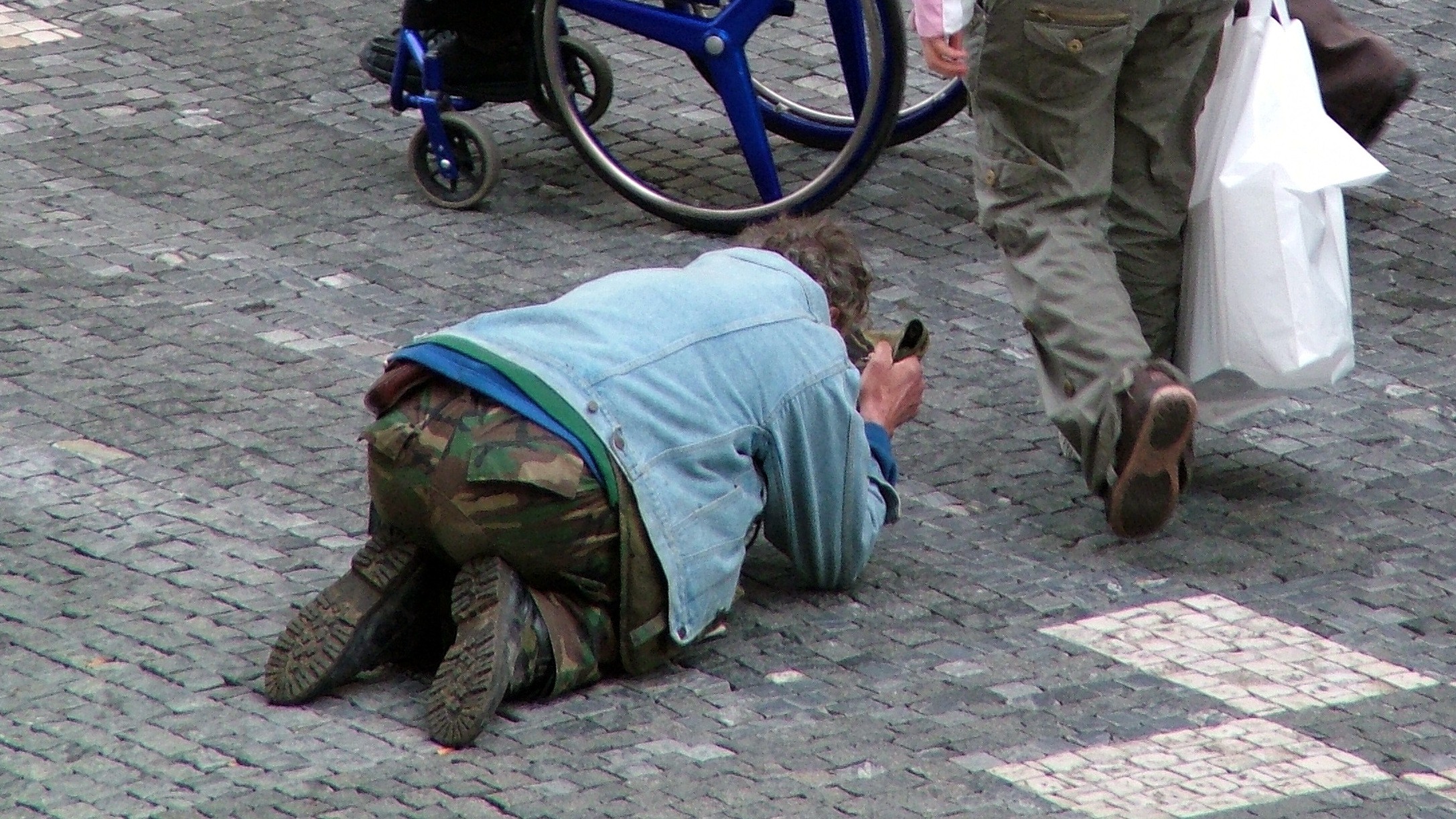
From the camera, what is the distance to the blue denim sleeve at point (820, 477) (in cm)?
384

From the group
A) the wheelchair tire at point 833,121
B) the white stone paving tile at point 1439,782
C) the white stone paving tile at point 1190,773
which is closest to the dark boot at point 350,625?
the white stone paving tile at point 1190,773

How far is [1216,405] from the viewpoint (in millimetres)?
4699

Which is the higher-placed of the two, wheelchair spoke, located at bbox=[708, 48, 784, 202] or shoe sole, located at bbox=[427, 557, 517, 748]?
wheelchair spoke, located at bbox=[708, 48, 784, 202]

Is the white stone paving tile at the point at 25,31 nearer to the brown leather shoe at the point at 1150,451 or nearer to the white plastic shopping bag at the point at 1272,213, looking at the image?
the white plastic shopping bag at the point at 1272,213

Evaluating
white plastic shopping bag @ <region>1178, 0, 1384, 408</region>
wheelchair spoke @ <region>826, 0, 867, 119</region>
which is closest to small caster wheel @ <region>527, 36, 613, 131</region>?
wheelchair spoke @ <region>826, 0, 867, 119</region>

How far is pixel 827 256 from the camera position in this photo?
13.4 feet

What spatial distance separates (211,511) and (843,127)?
269 cm

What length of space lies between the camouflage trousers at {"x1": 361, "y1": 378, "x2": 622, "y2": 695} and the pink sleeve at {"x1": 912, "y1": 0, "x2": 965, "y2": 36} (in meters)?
1.39

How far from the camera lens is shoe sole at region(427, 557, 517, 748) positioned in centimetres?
352

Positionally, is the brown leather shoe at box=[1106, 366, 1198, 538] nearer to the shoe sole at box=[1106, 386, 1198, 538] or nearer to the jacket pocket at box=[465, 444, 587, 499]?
the shoe sole at box=[1106, 386, 1198, 538]

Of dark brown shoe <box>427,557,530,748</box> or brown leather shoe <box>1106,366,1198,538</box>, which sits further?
brown leather shoe <box>1106,366,1198,538</box>

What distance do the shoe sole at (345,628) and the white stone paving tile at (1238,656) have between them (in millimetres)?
1210

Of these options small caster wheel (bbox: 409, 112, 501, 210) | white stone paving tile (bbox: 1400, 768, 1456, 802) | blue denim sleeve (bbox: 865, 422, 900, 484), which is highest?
blue denim sleeve (bbox: 865, 422, 900, 484)

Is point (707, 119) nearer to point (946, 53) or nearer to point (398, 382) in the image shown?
point (946, 53)
